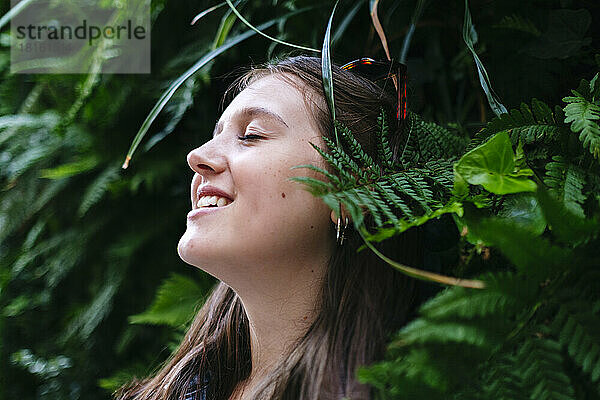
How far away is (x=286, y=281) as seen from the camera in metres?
0.77

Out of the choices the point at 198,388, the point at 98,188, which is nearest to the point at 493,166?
the point at 198,388

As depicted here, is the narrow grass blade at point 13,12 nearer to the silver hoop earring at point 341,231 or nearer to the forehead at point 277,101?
the forehead at point 277,101

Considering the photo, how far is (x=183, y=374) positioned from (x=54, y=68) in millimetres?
718

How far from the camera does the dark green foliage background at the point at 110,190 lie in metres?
1.16

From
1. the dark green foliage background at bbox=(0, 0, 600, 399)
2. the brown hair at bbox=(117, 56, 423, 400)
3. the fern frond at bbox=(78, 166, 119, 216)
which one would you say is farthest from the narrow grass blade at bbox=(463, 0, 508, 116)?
the fern frond at bbox=(78, 166, 119, 216)

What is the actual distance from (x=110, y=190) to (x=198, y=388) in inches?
21.0

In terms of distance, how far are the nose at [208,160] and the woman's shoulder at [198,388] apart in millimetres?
355

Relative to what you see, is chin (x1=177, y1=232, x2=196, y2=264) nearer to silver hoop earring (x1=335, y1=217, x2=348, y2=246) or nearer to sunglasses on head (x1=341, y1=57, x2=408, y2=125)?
silver hoop earring (x1=335, y1=217, x2=348, y2=246)

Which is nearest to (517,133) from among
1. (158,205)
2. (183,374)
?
(183,374)

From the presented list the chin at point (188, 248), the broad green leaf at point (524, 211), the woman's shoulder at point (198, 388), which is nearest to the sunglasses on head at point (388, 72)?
the broad green leaf at point (524, 211)

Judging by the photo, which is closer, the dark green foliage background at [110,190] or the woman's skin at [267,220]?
the woman's skin at [267,220]

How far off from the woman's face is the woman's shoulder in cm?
23

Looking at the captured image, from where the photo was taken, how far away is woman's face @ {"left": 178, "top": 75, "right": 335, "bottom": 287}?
28.3 inches

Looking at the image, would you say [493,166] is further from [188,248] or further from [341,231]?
[188,248]
